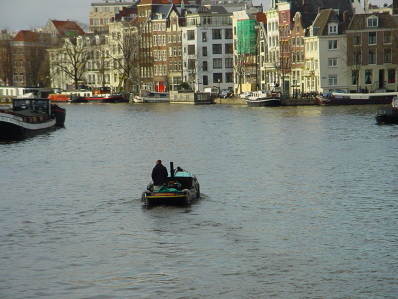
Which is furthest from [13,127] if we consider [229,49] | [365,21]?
[229,49]

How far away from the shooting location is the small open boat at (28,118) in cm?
7788

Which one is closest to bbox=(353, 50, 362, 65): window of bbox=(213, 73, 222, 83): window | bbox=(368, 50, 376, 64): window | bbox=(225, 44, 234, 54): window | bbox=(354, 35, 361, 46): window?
bbox=(354, 35, 361, 46): window

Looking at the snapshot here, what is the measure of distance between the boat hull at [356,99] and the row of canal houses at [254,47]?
1039cm

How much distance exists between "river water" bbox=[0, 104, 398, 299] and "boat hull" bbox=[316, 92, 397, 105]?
46.9 meters

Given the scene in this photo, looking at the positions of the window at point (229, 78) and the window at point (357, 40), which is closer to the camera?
the window at point (357, 40)

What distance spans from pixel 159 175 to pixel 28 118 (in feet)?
160

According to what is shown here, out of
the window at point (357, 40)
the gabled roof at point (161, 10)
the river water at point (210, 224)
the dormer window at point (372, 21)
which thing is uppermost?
the gabled roof at point (161, 10)

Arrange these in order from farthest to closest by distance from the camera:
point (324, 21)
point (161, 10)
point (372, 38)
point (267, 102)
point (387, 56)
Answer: point (161, 10) < point (324, 21) < point (387, 56) < point (372, 38) < point (267, 102)

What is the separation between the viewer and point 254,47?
508ft

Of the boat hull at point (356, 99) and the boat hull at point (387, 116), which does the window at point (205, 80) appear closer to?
the boat hull at point (356, 99)

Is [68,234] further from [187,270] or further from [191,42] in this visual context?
[191,42]

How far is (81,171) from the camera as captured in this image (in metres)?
54.0

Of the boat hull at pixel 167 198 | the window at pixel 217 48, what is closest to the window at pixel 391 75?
the window at pixel 217 48

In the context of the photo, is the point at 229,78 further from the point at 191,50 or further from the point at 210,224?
the point at 210,224
